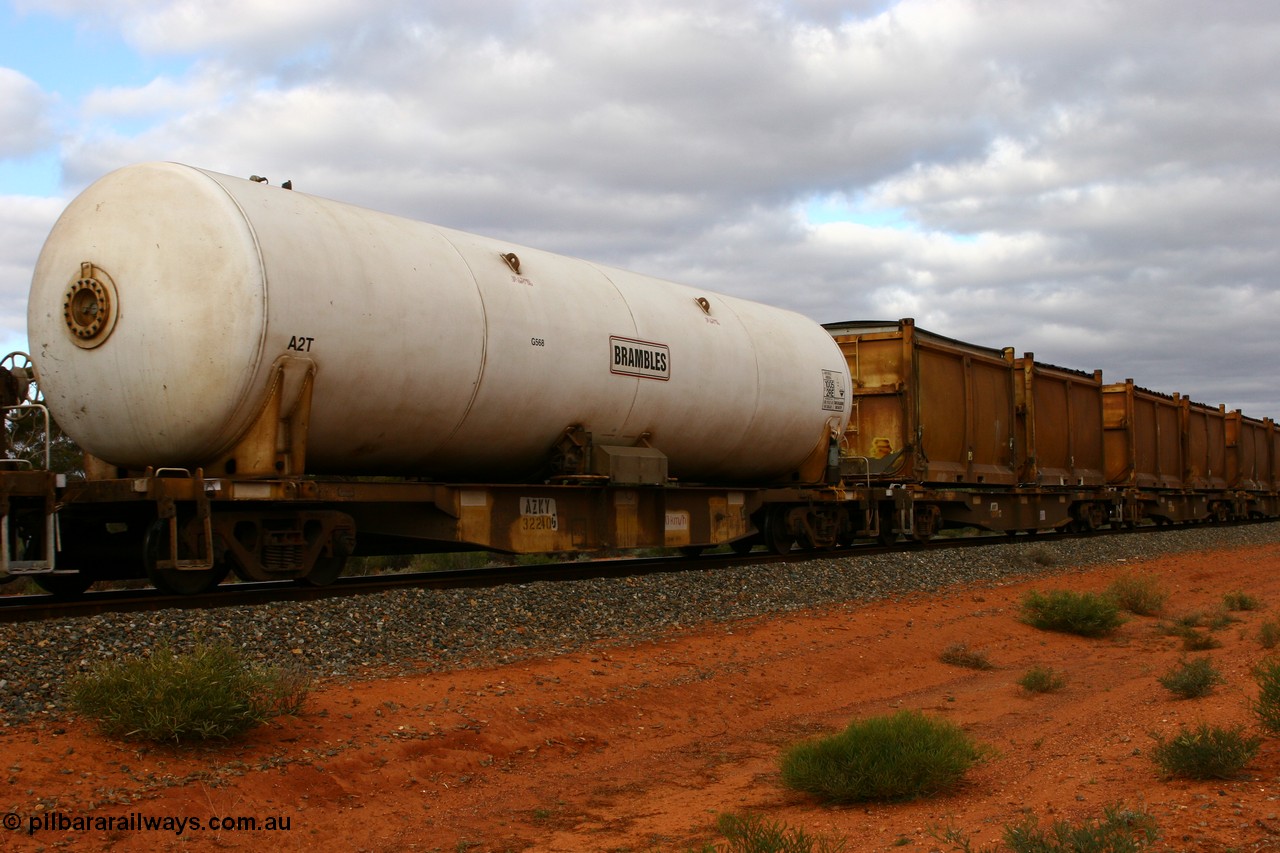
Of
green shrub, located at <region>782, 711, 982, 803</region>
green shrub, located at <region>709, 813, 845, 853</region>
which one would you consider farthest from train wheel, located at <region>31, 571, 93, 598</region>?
green shrub, located at <region>709, 813, 845, 853</region>

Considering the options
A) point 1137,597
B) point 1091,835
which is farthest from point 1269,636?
point 1091,835

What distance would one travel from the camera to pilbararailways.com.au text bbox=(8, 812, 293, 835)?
4.90 m

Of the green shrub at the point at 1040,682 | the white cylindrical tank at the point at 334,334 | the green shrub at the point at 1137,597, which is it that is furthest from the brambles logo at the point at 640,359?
the green shrub at the point at 1137,597

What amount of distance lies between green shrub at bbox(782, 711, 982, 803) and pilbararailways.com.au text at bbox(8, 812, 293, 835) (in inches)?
109

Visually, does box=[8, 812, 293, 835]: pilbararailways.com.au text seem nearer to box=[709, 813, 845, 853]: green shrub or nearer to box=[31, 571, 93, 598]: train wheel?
box=[709, 813, 845, 853]: green shrub

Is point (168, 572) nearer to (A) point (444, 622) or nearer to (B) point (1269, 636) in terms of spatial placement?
(A) point (444, 622)

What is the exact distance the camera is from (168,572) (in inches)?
364

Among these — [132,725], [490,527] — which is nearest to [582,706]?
[132,725]

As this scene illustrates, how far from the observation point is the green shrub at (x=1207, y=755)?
5.26 m

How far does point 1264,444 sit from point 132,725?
45.3 metres

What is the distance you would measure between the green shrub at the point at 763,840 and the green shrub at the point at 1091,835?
0.82m

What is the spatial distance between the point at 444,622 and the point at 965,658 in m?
4.94

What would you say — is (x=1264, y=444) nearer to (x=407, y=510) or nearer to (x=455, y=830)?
(x=407, y=510)

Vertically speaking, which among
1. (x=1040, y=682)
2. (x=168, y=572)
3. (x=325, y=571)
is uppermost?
(x=168, y=572)
